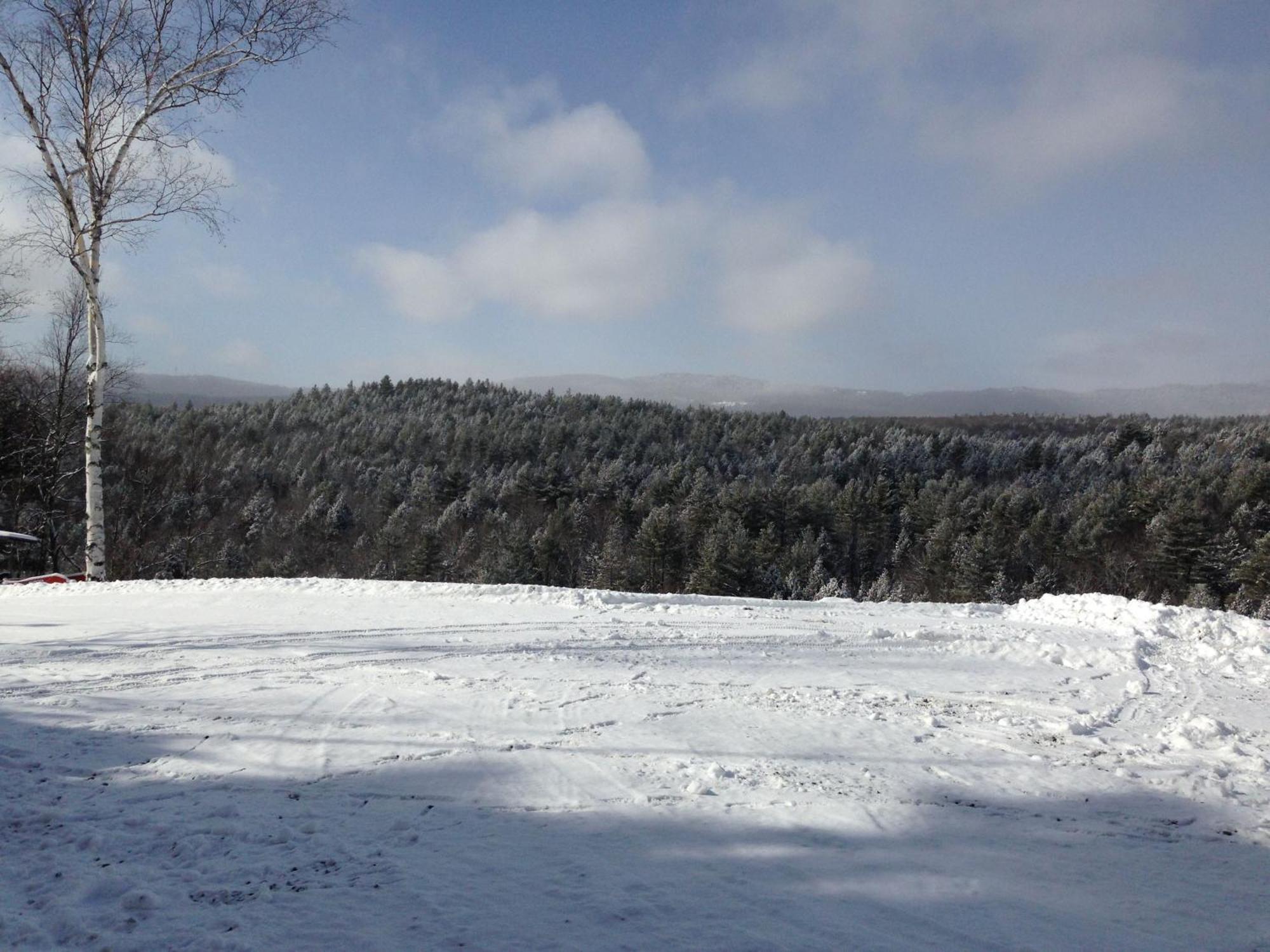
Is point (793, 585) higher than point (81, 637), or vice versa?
point (81, 637)

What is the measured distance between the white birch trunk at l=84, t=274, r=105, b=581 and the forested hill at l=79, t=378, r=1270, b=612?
11.4 m

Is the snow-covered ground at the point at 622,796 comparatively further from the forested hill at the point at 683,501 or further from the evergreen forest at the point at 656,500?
the forested hill at the point at 683,501

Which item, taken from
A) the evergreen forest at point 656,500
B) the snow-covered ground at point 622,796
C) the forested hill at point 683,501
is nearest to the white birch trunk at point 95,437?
the snow-covered ground at point 622,796

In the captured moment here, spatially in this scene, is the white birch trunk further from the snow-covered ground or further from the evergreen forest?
the evergreen forest

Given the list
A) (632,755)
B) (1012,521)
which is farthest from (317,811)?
(1012,521)

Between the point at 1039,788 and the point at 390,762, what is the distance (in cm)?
394

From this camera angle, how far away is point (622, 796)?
12.4ft

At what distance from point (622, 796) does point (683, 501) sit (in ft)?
242

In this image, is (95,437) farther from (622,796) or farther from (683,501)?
(683,501)

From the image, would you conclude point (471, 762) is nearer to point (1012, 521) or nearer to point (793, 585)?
point (793, 585)

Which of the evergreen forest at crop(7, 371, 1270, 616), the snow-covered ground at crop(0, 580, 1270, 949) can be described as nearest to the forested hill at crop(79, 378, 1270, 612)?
the evergreen forest at crop(7, 371, 1270, 616)

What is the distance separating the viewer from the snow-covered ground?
9.04 feet

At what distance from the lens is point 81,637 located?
719 centimetres

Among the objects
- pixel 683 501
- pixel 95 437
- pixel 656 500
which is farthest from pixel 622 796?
pixel 656 500
